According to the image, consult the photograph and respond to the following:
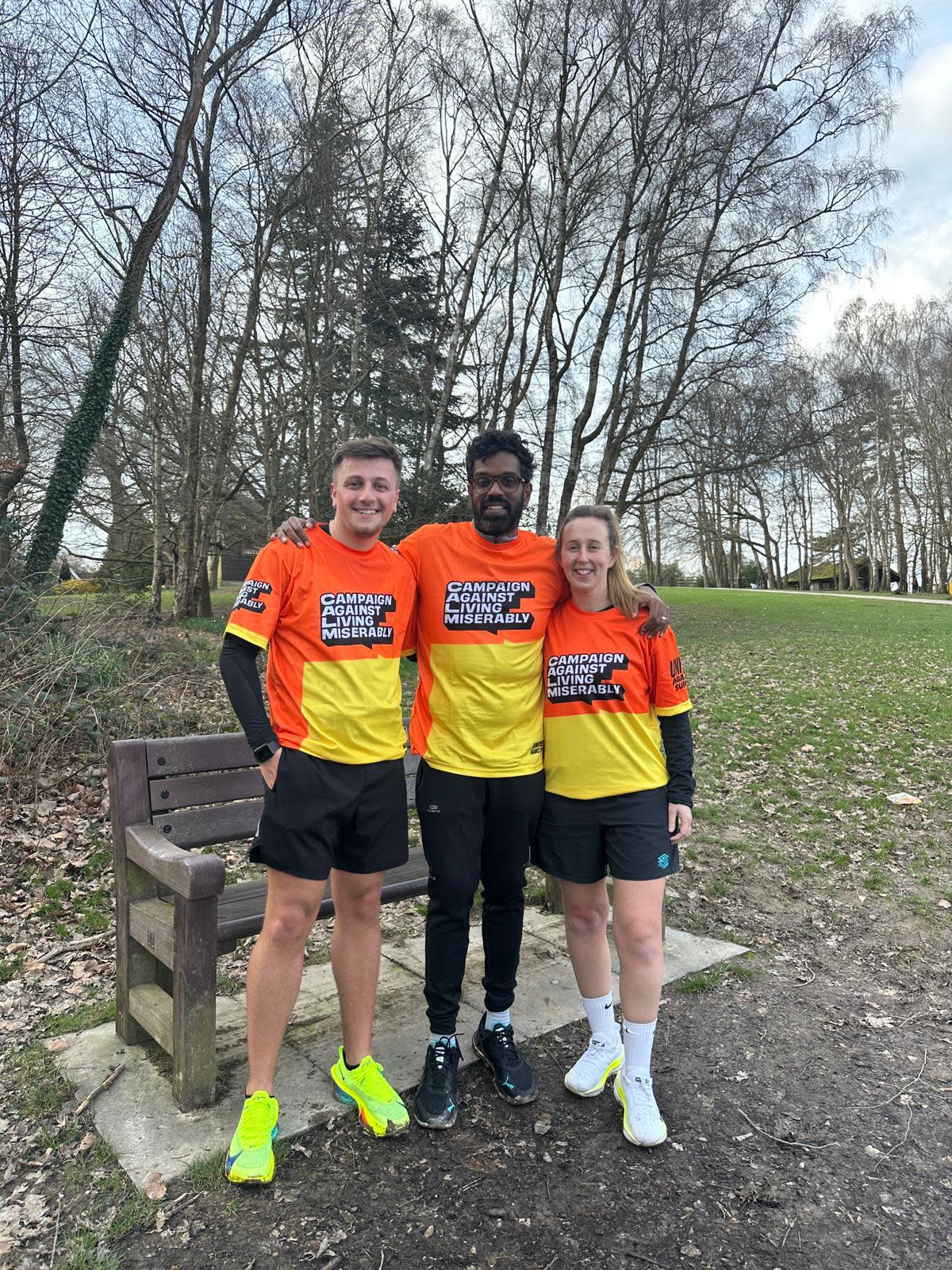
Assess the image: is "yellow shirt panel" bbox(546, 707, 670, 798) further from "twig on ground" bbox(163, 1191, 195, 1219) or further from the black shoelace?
"twig on ground" bbox(163, 1191, 195, 1219)

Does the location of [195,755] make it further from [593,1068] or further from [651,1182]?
[651,1182]

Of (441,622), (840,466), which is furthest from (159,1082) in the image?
(840,466)

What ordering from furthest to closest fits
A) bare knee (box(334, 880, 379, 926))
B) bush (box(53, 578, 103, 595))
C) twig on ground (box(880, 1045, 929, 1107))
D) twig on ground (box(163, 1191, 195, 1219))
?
A: bush (box(53, 578, 103, 595))
twig on ground (box(880, 1045, 929, 1107))
bare knee (box(334, 880, 379, 926))
twig on ground (box(163, 1191, 195, 1219))

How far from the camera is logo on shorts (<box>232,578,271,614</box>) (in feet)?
7.96

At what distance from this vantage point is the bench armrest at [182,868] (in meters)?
2.50

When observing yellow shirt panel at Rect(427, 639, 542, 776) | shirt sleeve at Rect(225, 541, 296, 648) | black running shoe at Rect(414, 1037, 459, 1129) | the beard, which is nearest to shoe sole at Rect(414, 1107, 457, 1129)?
black running shoe at Rect(414, 1037, 459, 1129)

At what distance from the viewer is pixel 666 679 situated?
2.74 metres

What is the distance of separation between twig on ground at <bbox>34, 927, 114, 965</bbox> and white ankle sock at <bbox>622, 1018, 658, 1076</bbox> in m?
2.77

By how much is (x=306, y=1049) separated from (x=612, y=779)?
1526 millimetres

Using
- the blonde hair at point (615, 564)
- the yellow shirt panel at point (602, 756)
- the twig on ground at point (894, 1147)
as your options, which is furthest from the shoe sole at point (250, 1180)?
the blonde hair at point (615, 564)

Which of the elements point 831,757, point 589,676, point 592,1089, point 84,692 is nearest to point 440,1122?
point 592,1089

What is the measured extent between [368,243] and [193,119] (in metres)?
3.37

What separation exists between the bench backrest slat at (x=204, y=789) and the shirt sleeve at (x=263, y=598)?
943 millimetres

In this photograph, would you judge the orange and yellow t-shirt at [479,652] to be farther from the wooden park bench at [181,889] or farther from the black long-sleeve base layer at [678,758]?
the wooden park bench at [181,889]
